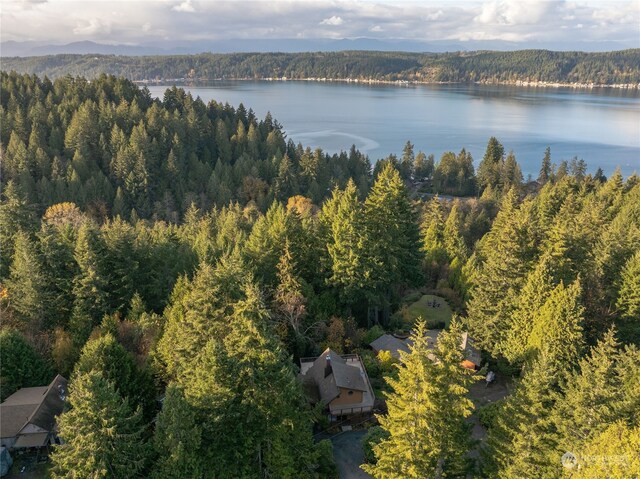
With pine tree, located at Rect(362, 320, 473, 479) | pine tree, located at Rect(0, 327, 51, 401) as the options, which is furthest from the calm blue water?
pine tree, located at Rect(362, 320, 473, 479)

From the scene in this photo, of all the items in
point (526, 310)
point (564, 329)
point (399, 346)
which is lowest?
point (399, 346)

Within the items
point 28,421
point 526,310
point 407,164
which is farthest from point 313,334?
point 407,164

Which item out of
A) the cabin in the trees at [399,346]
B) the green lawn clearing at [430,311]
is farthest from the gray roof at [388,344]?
the green lawn clearing at [430,311]

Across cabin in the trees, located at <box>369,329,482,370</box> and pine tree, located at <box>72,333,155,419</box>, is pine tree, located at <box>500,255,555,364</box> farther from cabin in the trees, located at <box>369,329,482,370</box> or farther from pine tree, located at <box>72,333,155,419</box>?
pine tree, located at <box>72,333,155,419</box>

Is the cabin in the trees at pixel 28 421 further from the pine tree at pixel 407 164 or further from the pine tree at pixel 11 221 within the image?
the pine tree at pixel 407 164

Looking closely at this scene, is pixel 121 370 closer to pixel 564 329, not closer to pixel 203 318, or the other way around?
pixel 203 318

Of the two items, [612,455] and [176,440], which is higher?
[612,455]

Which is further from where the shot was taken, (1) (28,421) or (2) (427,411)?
(1) (28,421)
